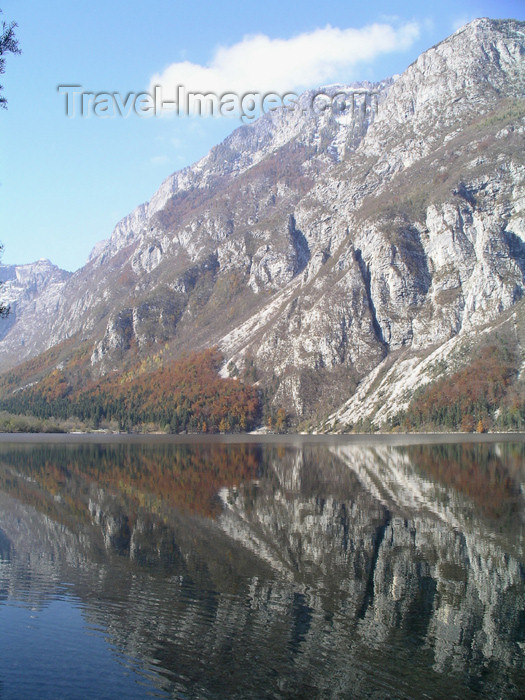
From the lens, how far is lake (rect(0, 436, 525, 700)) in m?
15.4

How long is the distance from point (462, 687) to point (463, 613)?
5.57 metres

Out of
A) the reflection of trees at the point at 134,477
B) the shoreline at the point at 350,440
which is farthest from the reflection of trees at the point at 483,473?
the shoreline at the point at 350,440

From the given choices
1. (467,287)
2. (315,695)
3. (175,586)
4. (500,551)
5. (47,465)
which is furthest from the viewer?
(467,287)

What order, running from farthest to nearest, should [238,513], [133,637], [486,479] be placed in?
[486,479] → [238,513] → [133,637]

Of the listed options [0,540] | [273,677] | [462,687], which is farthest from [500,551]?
[0,540]

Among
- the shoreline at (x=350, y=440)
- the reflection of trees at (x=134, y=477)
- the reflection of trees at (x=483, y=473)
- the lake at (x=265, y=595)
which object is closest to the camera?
the lake at (x=265, y=595)

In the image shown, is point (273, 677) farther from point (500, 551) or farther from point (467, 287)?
point (467, 287)

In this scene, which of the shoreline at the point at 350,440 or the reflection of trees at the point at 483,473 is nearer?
the reflection of trees at the point at 483,473

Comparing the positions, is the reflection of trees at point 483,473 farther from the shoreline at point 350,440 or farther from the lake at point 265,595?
the shoreline at point 350,440

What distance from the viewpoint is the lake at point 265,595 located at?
1542 centimetres

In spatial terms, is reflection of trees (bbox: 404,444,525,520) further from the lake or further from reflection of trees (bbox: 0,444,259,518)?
reflection of trees (bbox: 0,444,259,518)

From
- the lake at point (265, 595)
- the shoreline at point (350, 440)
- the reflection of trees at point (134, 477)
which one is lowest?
the shoreline at point (350, 440)

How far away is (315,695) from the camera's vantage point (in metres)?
14.4

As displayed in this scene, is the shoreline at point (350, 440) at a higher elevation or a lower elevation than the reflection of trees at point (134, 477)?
lower
